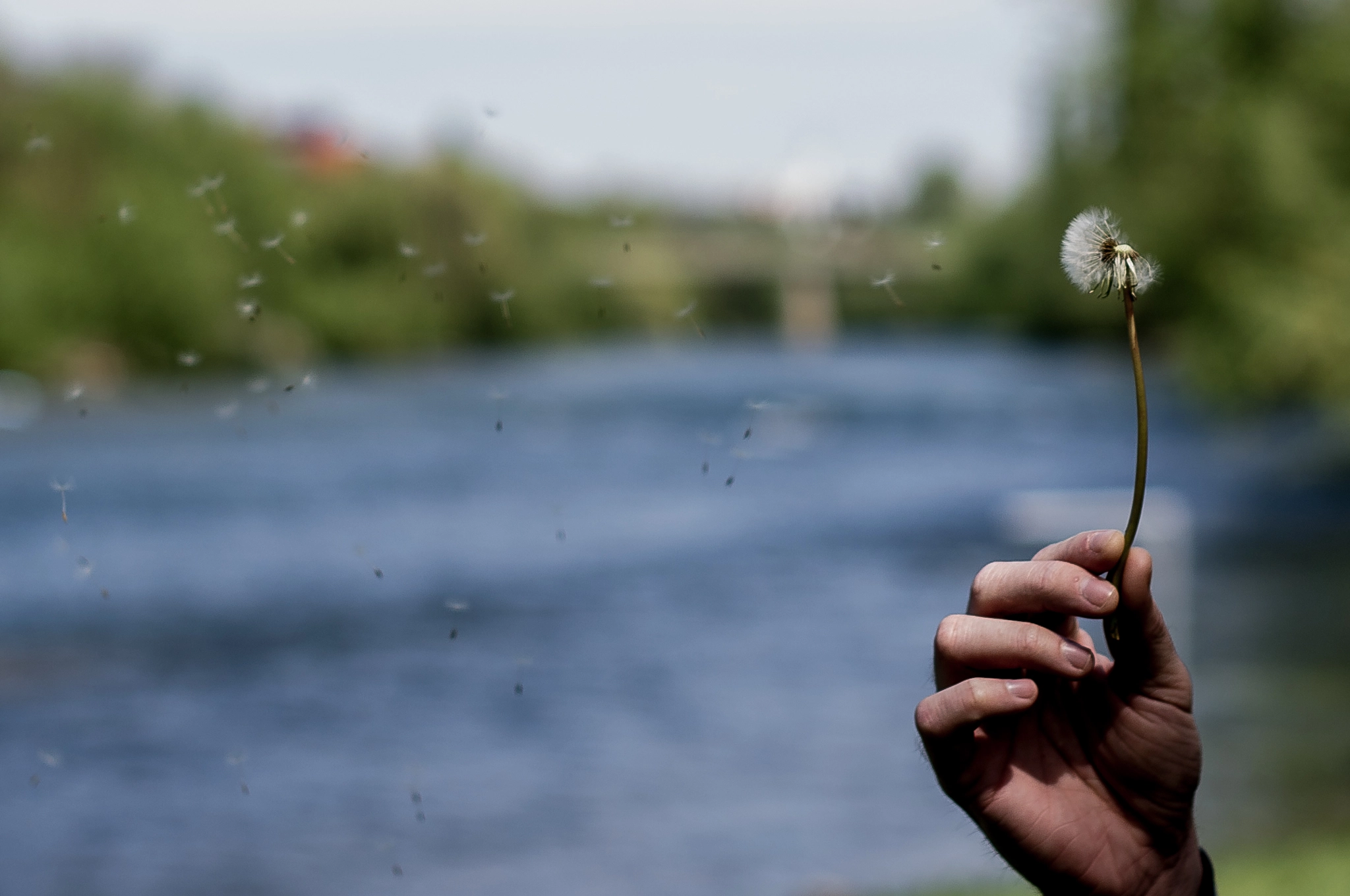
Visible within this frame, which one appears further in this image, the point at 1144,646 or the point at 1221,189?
the point at 1221,189

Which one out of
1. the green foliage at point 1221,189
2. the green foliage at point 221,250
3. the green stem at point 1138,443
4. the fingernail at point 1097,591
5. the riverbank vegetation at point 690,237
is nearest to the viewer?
the green stem at point 1138,443

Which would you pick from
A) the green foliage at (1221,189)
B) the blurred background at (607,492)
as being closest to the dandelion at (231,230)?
the blurred background at (607,492)

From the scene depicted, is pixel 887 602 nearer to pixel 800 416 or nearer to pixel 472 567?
pixel 472 567

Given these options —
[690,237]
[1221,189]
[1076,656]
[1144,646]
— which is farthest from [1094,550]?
[690,237]

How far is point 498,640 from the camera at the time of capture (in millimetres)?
20766

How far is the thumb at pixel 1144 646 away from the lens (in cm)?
181

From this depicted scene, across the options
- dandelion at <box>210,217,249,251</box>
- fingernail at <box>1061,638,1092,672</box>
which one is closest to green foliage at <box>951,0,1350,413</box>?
dandelion at <box>210,217,249,251</box>

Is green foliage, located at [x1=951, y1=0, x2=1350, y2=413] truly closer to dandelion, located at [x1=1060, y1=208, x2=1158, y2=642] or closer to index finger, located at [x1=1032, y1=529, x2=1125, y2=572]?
index finger, located at [x1=1032, y1=529, x2=1125, y2=572]

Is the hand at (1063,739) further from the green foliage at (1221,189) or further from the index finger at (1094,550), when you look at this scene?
the green foliage at (1221,189)

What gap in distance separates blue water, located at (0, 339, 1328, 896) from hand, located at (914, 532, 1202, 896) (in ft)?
3.60

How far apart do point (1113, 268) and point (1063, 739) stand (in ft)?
3.01

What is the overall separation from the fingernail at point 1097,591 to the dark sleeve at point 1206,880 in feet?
2.33

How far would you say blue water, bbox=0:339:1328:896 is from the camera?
12352 millimetres

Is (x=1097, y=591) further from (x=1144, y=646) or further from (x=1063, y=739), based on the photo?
(x=1063, y=739)
